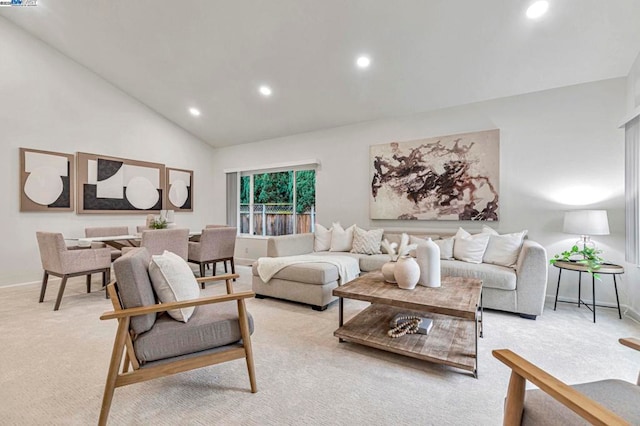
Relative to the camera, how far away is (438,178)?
161 inches

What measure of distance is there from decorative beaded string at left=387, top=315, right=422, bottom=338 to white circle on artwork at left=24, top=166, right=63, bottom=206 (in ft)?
16.9

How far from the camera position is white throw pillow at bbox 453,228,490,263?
3340mm

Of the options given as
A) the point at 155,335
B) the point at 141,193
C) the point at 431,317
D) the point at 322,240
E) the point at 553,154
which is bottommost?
the point at 431,317

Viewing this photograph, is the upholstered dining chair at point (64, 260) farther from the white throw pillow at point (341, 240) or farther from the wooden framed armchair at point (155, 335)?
the white throw pillow at point (341, 240)

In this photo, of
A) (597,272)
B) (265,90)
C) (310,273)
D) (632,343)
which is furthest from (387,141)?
(632,343)

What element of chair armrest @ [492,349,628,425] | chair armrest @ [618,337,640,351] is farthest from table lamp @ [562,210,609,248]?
chair armrest @ [492,349,628,425]

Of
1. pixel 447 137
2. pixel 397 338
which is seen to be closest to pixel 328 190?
pixel 447 137

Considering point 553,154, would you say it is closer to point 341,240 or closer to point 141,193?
point 341,240

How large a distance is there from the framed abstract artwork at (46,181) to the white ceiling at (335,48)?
1.64 m

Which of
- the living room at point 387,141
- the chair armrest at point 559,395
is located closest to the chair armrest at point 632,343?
the chair armrest at point 559,395

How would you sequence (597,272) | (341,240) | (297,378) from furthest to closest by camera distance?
(341,240) → (597,272) → (297,378)

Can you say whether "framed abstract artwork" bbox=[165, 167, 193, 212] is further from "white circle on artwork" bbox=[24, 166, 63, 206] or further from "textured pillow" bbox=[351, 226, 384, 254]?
"textured pillow" bbox=[351, 226, 384, 254]

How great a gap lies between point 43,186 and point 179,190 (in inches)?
82.3

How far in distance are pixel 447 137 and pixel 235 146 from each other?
434cm
